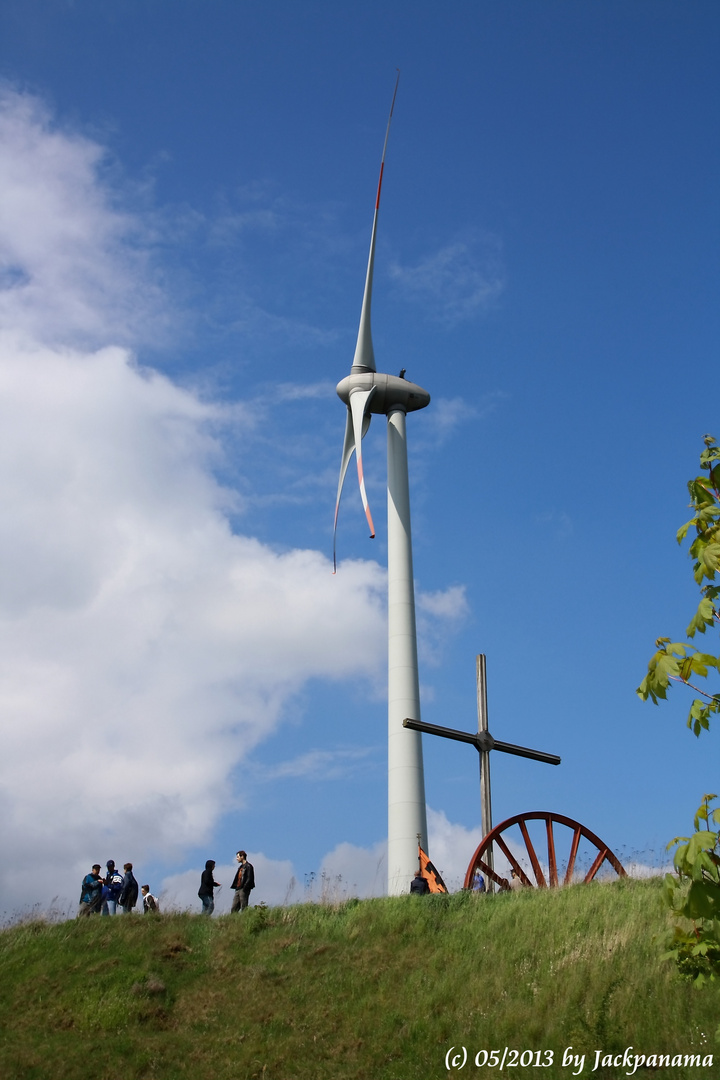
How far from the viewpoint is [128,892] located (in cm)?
2095

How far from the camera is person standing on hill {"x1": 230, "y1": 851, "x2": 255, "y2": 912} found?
66.2 feet

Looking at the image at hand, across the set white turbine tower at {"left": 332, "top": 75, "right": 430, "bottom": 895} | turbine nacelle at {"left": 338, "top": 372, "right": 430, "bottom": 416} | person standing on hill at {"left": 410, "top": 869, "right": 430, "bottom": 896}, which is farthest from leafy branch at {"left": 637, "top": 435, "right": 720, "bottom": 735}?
turbine nacelle at {"left": 338, "top": 372, "right": 430, "bottom": 416}

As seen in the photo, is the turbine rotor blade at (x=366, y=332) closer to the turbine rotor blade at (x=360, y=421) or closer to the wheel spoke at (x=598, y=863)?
the turbine rotor blade at (x=360, y=421)

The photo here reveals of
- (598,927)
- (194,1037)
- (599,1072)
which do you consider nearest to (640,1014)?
(599,1072)

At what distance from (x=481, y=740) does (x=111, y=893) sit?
8943mm

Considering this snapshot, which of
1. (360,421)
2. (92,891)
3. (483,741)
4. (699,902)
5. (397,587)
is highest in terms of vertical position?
(360,421)

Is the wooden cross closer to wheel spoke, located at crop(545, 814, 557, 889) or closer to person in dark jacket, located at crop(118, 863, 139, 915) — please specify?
wheel spoke, located at crop(545, 814, 557, 889)

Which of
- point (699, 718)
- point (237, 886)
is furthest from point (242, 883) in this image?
point (699, 718)

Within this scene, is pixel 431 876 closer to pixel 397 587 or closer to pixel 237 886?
pixel 237 886

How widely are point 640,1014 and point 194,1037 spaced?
6557 millimetres

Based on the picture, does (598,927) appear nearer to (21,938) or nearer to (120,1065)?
(120,1065)

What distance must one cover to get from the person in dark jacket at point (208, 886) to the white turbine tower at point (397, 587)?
5115 mm

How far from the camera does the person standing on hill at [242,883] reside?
66.2 ft

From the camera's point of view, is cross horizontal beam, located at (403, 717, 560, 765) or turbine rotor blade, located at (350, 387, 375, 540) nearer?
cross horizontal beam, located at (403, 717, 560, 765)
